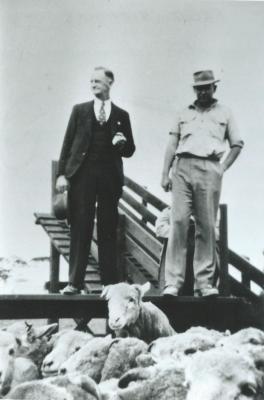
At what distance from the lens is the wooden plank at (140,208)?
600 centimetres

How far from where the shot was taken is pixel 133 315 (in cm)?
398

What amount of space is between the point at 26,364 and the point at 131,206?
3.06m

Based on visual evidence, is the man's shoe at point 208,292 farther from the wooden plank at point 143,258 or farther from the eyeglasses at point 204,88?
the eyeglasses at point 204,88

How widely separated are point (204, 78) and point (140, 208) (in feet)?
6.40

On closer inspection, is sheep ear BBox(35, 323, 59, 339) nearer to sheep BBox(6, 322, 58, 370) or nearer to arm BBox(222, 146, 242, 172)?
sheep BBox(6, 322, 58, 370)

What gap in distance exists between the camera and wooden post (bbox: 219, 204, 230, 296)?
4941mm

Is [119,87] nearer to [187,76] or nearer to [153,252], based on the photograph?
[187,76]

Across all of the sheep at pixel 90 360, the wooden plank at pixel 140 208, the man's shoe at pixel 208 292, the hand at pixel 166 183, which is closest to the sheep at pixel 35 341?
the sheep at pixel 90 360

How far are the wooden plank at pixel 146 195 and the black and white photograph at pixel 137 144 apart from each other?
517 mm

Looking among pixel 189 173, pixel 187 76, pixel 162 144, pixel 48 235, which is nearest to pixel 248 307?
pixel 189 173

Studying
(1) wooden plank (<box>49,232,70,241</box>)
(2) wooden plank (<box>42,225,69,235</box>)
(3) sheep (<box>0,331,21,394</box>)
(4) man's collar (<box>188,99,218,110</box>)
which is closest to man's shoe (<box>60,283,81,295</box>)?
(3) sheep (<box>0,331,21,394</box>)

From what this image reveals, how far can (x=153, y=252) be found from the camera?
19.6 ft

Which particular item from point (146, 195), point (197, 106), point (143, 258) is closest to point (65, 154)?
point (197, 106)

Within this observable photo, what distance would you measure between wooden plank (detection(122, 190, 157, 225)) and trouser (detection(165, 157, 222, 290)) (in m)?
1.34
